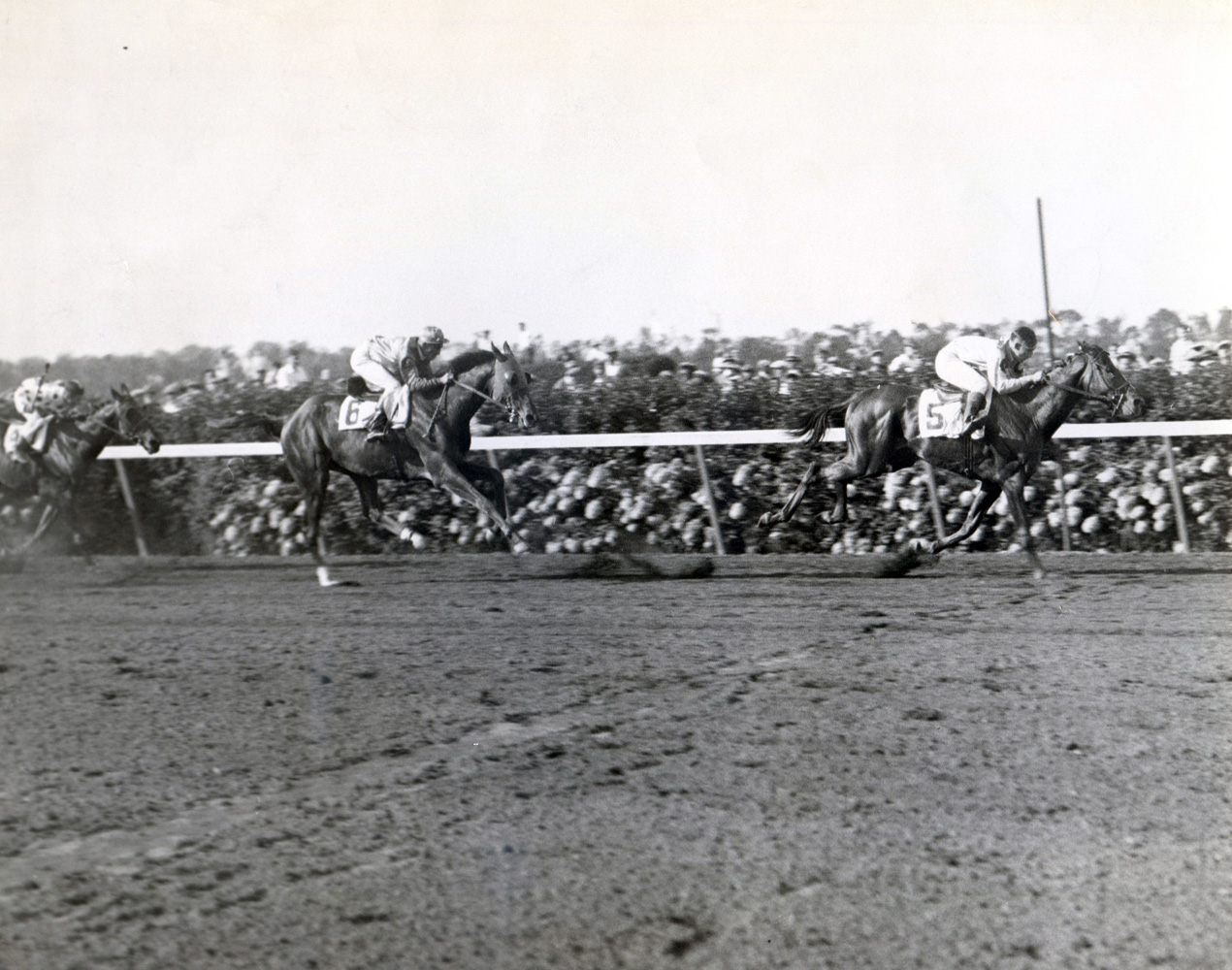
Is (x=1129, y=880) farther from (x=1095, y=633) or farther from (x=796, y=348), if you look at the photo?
(x=796, y=348)

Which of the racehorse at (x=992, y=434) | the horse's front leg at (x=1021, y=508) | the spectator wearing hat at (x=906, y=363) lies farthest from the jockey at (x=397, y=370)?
the horse's front leg at (x=1021, y=508)

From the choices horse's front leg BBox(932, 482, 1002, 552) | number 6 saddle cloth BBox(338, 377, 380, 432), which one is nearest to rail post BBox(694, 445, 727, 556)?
horse's front leg BBox(932, 482, 1002, 552)

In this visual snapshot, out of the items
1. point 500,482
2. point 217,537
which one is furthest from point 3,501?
point 500,482

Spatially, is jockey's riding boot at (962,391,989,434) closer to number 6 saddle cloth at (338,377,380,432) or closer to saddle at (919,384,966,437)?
saddle at (919,384,966,437)

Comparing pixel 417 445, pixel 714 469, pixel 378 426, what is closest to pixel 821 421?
pixel 714 469

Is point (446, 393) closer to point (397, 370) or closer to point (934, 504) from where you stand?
point (397, 370)

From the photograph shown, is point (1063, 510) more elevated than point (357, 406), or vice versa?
point (357, 406)
